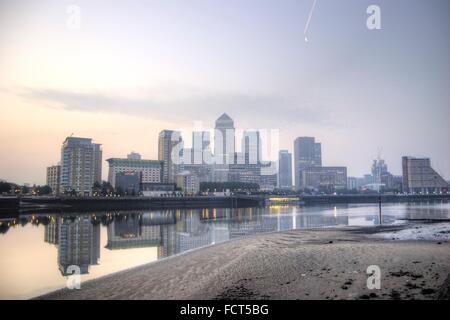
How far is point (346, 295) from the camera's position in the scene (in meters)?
15.3

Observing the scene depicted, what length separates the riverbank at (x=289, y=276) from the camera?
53.0 feet

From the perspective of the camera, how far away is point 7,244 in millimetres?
44312

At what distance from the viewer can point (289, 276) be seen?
19.9 metres

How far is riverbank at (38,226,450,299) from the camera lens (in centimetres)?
1614

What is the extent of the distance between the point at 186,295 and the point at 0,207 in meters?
114

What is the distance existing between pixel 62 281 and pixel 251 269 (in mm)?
12588
